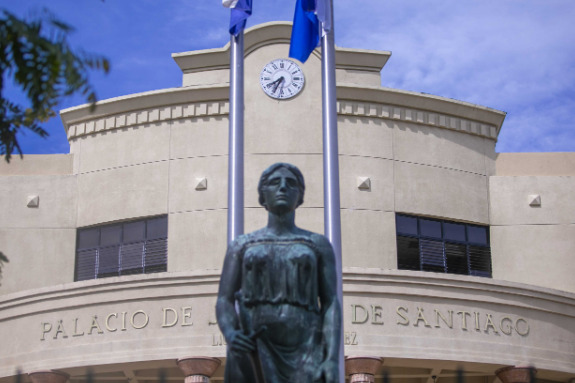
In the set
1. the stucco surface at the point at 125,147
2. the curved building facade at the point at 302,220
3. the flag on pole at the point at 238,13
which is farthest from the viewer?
the stucco surface at the point at 125,147

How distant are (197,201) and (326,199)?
10.1 meters

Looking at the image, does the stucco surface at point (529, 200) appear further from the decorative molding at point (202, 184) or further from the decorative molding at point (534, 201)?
the decorative molding at point (202, 184)

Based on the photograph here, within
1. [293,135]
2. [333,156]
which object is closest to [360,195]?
[293,135]

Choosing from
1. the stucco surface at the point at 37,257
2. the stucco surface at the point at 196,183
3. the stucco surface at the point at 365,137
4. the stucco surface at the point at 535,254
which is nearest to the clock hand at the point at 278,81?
the stucco surface at the point at 365,137

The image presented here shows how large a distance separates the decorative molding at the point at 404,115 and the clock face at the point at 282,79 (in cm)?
131

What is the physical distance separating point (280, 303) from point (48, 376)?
769 inches

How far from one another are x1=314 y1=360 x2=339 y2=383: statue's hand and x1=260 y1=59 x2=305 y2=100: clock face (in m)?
23.1

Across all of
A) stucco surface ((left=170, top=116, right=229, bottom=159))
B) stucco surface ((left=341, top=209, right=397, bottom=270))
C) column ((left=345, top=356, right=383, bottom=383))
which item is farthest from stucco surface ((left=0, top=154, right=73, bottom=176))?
column ((left=345, top=356, right=383, bottom=383))

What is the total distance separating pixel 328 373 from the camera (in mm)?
7434

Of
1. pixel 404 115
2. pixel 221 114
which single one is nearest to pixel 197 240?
pixel 221 114

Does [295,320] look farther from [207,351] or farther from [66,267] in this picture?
[66,267]

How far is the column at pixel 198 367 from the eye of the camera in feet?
82.4

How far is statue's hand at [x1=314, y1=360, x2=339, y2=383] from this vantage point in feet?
24.3

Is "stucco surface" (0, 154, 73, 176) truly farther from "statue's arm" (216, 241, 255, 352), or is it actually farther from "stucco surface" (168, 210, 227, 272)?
"statue's arm" (216, 241, 255, 352)
